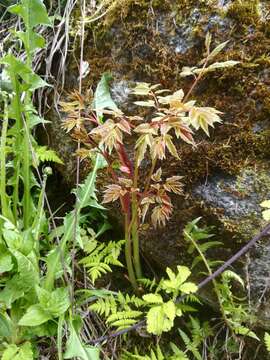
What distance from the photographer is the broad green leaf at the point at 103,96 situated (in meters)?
1.69

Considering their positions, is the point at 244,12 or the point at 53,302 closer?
the point at 53,302

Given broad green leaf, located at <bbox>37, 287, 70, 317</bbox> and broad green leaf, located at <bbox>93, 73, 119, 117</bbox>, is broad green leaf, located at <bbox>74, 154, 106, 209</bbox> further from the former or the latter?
broad green leaf, located at <bbox>37, 287, 70, 317</bbox>

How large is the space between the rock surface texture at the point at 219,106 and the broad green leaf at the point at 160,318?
Result: 336 mm

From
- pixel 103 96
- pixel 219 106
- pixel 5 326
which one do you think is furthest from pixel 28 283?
pixel 219 106

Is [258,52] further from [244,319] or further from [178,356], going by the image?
[178,356]

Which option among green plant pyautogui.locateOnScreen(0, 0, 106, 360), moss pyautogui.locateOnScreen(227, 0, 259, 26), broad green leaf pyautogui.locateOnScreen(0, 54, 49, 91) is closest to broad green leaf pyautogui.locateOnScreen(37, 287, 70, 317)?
green plant pyautogui.locateOnScreen(0, 0, 106, 360)

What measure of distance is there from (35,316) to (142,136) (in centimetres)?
58

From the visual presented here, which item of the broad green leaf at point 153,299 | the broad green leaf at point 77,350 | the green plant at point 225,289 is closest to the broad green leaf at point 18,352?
the broad green leaf at point 77,350

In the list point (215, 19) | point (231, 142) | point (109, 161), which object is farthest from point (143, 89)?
point (215, 19)

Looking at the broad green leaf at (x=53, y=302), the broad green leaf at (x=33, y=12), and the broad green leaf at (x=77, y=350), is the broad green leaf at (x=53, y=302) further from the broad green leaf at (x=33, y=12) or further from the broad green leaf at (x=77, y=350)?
the broad green leaf at (x=33, y=12)

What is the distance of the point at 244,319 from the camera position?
4.62 ft

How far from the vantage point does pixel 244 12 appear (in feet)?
5.26

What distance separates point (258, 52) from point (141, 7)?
0.52 meters

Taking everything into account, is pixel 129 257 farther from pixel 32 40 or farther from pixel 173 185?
pixel 32 40
